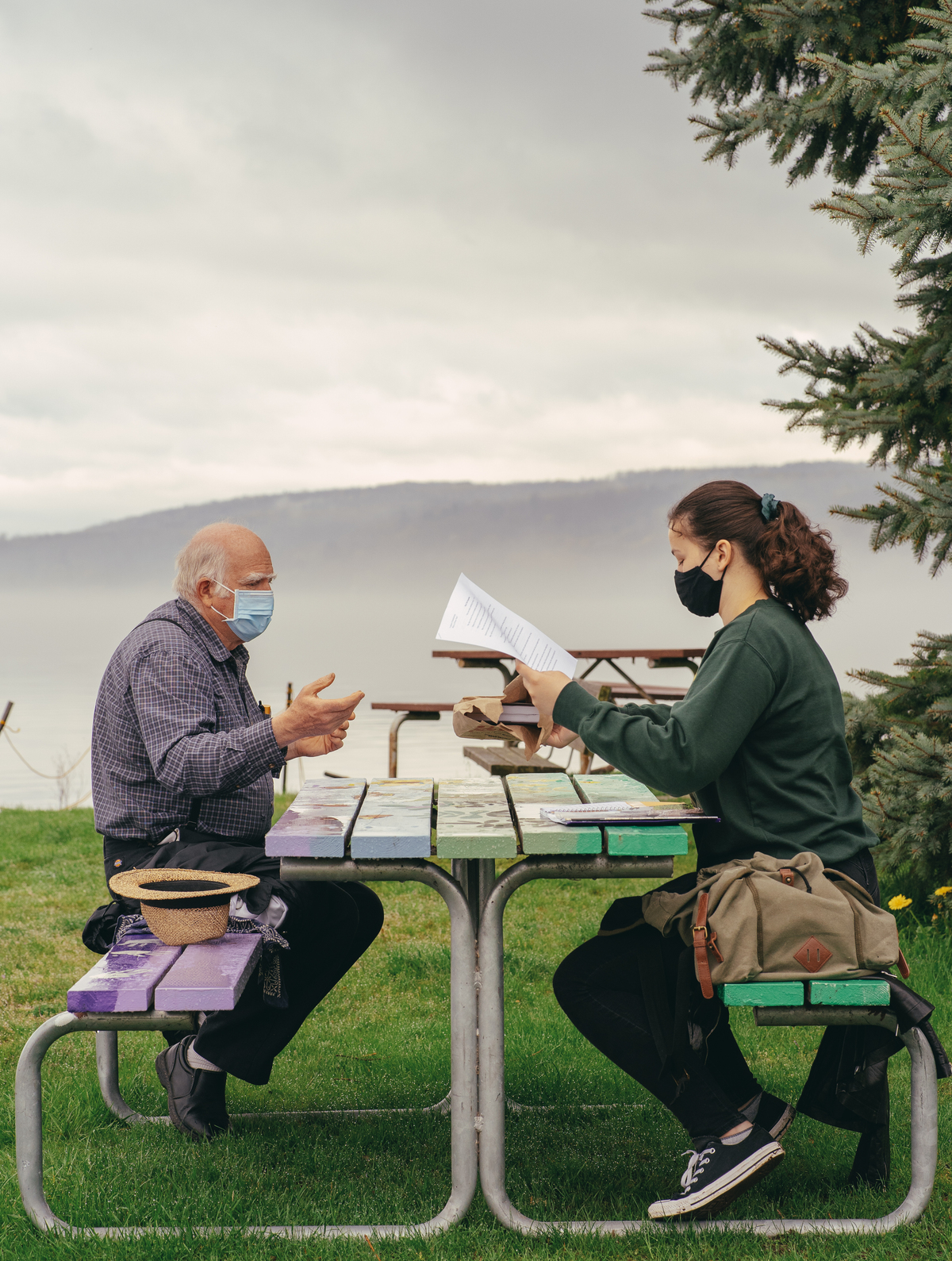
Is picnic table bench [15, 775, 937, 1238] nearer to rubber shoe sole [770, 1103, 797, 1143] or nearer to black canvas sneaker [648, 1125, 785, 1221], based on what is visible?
black canvas sneaker [648, 1125, 785, 1221]

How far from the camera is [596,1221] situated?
8.45ft

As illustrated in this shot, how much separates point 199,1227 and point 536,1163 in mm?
925

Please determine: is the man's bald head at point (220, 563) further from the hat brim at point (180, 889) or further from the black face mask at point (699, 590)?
the black face mask at point (699, 590)

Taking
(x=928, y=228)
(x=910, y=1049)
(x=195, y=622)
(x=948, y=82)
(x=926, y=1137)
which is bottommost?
(x=926, y=1137)

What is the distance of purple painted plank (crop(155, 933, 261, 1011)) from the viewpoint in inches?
93.8

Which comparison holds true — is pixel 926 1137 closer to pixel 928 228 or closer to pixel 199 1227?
pixel 199 1227

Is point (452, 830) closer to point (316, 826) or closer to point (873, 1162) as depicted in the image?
point (316, 826)

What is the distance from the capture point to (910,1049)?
98.6 inches

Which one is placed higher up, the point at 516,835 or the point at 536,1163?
the point at 516,835

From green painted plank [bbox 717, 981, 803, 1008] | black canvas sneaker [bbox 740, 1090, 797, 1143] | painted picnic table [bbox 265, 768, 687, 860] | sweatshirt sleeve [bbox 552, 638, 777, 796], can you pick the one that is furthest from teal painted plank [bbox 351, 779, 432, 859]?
black canvas sneaker [bbox 740, 1090, 797, 1143]

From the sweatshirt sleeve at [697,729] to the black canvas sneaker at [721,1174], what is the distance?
0.79 metres

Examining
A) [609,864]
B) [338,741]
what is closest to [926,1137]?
[609,864]

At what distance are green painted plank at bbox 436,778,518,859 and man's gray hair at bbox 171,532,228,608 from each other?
0.92 meters

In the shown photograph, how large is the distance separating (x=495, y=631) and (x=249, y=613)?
104cm
